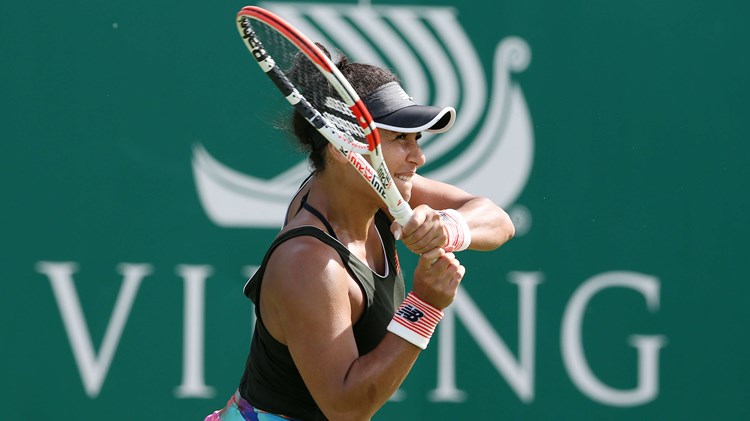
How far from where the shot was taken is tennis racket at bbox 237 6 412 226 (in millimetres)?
2170

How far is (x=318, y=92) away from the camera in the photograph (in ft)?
7.77

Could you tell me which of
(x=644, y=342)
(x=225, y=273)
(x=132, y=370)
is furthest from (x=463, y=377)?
(x=132, y=370)

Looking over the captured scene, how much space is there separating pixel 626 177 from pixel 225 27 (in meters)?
1.49

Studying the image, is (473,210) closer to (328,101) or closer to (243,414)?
(328,101)

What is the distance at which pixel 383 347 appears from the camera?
7.32 feet

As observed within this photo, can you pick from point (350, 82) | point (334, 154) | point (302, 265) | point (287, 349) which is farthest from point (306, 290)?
point (350, 82)

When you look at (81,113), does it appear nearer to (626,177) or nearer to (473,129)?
(473,129)

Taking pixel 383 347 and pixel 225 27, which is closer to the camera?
pixel 383 347

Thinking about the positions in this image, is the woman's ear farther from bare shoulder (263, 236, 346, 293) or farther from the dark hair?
bare shoulder (263, 236, 346, 293)

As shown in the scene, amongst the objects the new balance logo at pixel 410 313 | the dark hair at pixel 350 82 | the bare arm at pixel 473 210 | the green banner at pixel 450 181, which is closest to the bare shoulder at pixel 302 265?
the new balance logo at pixel 410 313

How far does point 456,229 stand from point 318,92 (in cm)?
46

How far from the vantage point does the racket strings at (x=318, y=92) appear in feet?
7.67

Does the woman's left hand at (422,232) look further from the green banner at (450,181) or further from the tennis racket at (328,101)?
the green banner at (450,181)

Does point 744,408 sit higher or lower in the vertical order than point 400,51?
lower
